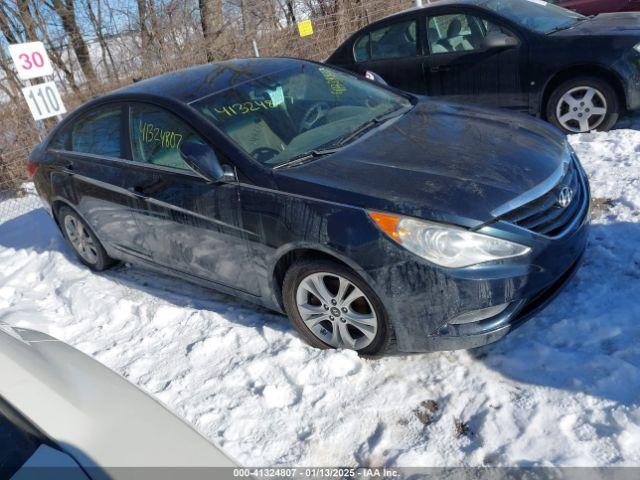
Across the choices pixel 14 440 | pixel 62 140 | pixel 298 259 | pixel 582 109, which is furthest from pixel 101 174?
pixel 582 109

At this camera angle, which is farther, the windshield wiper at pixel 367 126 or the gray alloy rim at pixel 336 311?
the windshield wiper at pixel 367 126

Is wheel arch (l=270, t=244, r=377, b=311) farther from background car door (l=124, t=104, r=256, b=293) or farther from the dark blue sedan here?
background car door (l=124, t=104, r=256, b=293)

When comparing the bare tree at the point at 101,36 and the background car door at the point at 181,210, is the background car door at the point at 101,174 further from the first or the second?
the bare tree at the point at 101,36

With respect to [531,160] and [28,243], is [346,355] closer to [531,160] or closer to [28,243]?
[531,160]

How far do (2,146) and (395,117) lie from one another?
7.39m

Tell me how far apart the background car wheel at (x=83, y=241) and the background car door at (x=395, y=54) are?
3961 millimetres

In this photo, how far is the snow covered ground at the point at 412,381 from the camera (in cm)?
263

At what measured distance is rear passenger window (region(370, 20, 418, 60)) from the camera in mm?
6898

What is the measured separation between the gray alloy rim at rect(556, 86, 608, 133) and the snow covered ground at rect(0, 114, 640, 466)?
63.1 inches

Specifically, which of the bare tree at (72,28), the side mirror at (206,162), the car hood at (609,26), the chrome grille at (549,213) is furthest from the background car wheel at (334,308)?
the bare tree at (72,28)

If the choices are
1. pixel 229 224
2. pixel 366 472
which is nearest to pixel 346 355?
pixel 366 472

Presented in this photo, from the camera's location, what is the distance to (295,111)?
3855mm

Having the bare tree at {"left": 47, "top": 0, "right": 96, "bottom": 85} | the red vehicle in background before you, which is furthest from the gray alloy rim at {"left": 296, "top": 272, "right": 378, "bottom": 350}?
the bare tree at {"left": 47, "top": 0, "right": 96, "bottom": 85}

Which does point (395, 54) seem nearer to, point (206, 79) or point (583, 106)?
point (583, 106)
